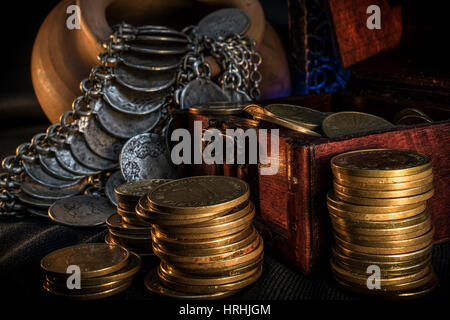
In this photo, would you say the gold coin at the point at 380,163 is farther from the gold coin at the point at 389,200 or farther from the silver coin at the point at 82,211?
the silver coin at the point at 82,211

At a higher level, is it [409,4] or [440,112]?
[409,4]

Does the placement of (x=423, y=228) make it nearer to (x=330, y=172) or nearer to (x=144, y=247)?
(x=330, y=172)

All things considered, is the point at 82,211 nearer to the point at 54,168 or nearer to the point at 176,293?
the point at 54,168

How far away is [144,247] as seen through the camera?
1.82m

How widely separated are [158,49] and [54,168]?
0.74 m

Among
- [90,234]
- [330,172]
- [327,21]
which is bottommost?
[90,234]

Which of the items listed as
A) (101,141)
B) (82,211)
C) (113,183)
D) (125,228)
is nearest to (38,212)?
(82,211)

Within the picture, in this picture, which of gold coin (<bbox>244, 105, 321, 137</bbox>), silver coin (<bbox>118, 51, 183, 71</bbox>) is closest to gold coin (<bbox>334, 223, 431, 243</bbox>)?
gold coin (<bbox>244, 105, 321, 137</bbox>)

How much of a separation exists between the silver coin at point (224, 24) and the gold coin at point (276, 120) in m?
0.98

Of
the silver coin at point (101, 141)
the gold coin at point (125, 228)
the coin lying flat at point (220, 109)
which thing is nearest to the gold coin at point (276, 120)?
the coin lying flat at point (220, 109)

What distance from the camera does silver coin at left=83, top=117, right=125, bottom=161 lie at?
2.55 m

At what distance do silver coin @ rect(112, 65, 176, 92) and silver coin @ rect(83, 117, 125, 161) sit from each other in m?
0.24
